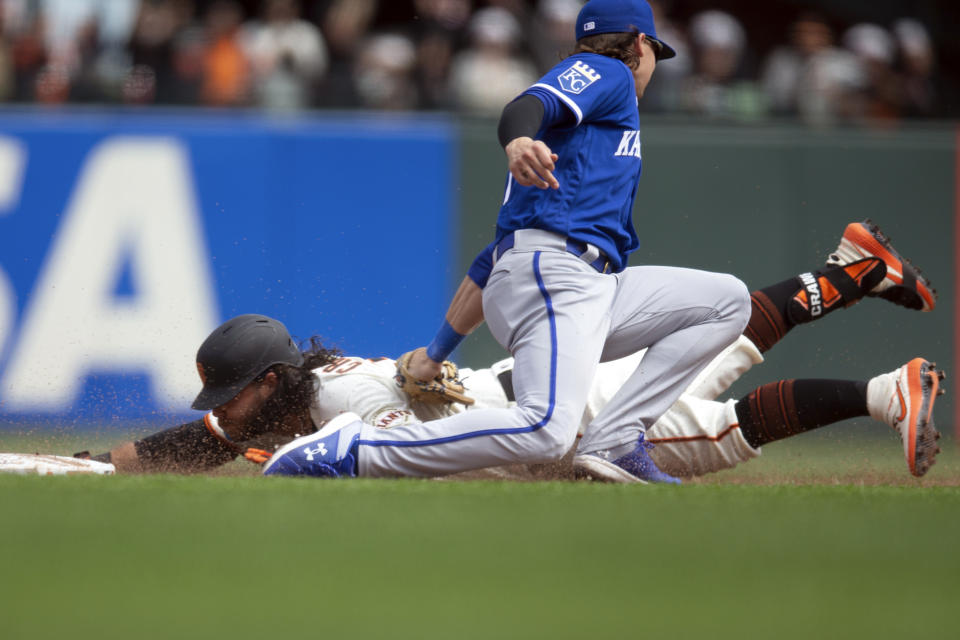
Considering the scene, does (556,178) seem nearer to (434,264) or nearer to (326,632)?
(326,632)

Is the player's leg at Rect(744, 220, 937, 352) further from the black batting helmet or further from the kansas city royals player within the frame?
the black batting helmet

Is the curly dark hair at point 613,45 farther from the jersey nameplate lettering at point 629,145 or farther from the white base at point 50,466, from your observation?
the white base at point 50,466

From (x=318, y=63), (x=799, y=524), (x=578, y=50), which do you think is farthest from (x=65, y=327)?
(x=799, y=524)

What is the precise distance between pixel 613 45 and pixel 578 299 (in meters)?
0.85

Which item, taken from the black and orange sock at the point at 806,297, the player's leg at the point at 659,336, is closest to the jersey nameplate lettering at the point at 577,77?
the player's leg at the point at 659,336

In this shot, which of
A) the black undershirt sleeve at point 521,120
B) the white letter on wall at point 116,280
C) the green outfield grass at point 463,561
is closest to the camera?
the green outfield grass at point 463,561

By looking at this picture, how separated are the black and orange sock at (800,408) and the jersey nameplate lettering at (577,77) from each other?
4.37 feet

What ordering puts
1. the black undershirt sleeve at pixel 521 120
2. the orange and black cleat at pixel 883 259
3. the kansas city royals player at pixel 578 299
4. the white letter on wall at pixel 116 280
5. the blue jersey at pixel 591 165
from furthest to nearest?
the white letter on wall at pixel 116 280
the orange and black cleat at pixel 883 259
the blue jersey at pixel 591 165
the kansas city royals player at pixel 578 299
the black undershirt sleeve at pixel 521 120

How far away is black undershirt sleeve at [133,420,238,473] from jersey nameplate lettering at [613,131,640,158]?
1711mm

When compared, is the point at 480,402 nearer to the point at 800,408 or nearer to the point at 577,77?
the point at 800,408

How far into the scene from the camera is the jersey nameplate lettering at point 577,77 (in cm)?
373

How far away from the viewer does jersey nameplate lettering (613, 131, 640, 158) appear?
3.94 m

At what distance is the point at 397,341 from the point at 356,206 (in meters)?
1.01

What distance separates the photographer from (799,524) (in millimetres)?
2992
